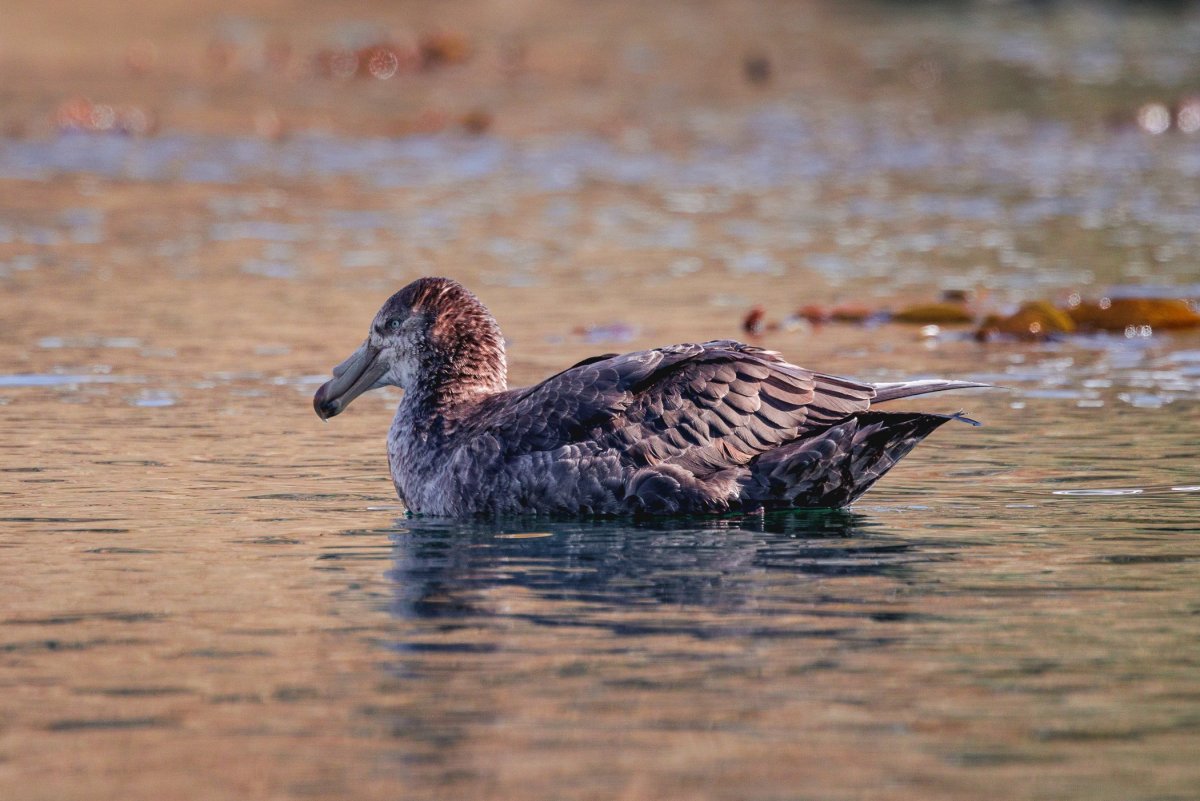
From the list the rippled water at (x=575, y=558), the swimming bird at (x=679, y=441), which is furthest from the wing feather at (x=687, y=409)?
the rippled water at (x=575, y=558)

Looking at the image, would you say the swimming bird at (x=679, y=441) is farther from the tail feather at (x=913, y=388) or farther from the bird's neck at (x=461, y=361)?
the bird's neck at (x=461, y=361)

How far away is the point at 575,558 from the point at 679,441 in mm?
993

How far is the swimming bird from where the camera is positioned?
8547 mm

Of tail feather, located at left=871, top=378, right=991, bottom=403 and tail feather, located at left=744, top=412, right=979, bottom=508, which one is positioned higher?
tail feather, located at left=871, top=378, right=991, bottom=403

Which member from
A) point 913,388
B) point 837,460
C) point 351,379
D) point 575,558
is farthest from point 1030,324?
point 575,558

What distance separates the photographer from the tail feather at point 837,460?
847 cm

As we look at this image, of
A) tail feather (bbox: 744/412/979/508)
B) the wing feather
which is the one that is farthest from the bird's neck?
tail feather (bbox: 744/412/979/508)

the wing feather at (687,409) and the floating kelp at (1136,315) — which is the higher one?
the floating kelp at (1136,315)

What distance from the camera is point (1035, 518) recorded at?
8.37 meters

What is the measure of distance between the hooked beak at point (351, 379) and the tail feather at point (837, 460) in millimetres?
2079

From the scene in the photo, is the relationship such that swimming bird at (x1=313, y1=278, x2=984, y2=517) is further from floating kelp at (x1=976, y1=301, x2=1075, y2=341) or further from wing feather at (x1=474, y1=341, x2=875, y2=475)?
floating kelp at (x1=976, y1=301, x2=1075, y2=341)

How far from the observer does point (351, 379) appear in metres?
9.73

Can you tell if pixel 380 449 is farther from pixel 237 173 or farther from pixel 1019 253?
pixel 237 173

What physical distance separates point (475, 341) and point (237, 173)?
14.5 metres
